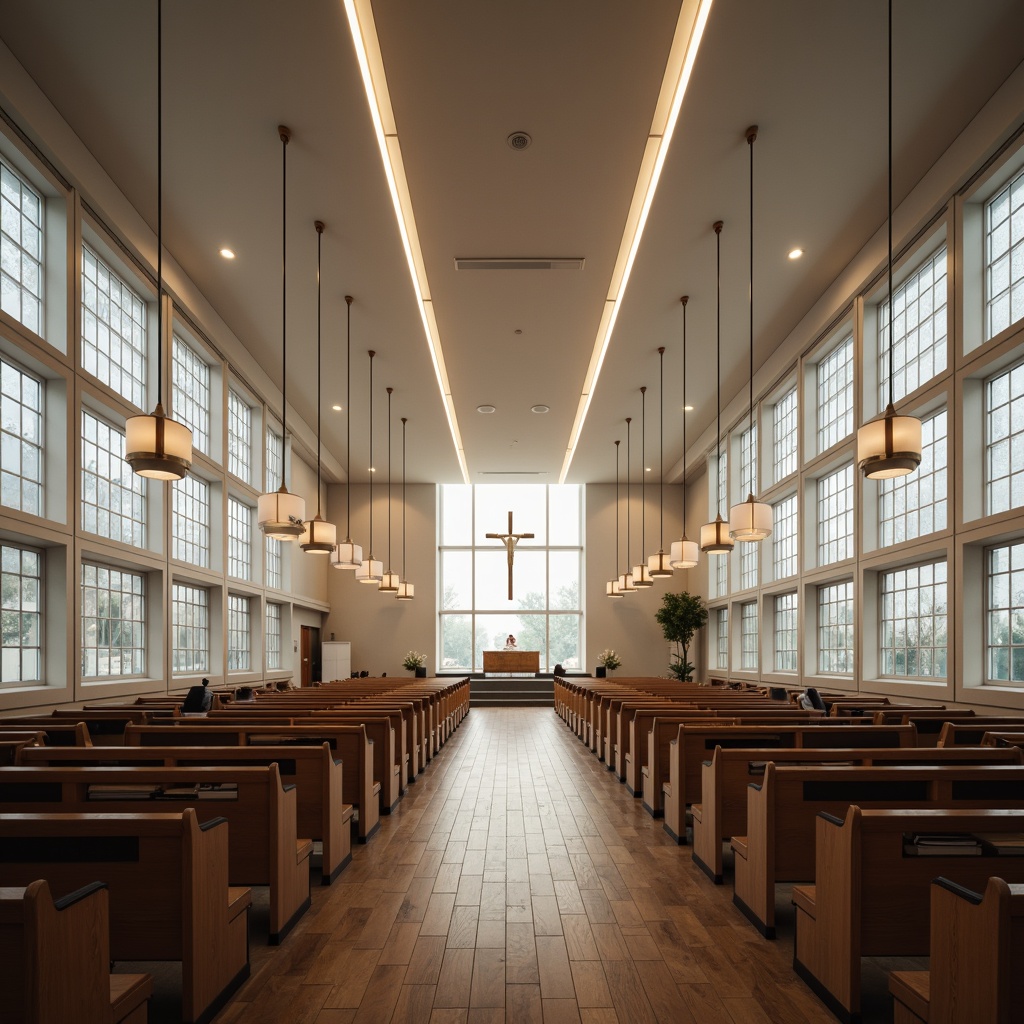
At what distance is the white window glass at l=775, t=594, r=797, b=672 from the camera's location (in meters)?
11.9

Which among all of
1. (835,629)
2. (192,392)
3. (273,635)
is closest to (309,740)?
(192,392)

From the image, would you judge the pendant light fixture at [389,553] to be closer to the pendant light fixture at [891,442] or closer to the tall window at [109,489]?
the tall window at [109,489]

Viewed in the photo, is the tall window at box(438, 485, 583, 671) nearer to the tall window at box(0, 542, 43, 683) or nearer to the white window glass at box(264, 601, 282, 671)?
the white window glass at box(264, 601, 282, 671)

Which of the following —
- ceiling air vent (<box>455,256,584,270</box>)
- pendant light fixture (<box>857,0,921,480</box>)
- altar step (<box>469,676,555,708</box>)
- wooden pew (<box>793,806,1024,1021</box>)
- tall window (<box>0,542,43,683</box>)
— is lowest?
altar step (<box>469,676,555,708</box>)

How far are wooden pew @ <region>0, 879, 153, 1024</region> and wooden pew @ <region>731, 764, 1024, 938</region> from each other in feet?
7.75

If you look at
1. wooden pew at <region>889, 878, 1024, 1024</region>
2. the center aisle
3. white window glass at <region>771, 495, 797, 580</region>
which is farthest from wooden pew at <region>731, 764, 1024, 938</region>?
white window glass at <region>771, 495, 797, 580</region>

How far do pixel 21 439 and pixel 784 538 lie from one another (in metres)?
9.89

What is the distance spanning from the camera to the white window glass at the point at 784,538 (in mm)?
11930

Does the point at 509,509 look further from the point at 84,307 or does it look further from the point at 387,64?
the point at 387,64

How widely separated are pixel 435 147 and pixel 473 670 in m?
15.4

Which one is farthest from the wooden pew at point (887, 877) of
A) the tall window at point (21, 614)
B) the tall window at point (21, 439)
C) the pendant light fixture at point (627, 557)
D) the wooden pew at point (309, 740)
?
the pendant light fixture at point (627, 557)

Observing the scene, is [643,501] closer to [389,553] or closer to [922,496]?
[389,553]

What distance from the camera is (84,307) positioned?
7.74m

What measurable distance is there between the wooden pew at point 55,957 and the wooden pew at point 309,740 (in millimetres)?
2432
